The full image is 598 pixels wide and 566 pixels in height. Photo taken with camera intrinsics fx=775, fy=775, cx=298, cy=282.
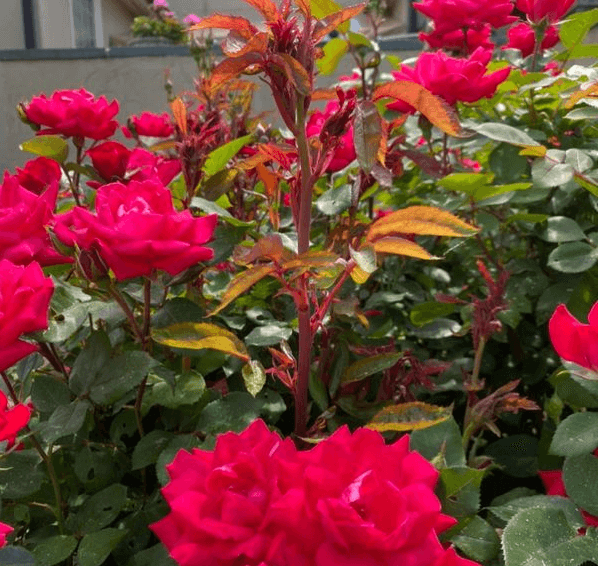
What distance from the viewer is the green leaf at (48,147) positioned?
2.98ft

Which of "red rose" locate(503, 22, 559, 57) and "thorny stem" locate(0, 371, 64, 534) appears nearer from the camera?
"thorny stem" locate(0, 371, 64, 534)

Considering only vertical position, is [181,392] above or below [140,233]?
below

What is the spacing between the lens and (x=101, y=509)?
70cm

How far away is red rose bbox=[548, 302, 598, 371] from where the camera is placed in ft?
1.83

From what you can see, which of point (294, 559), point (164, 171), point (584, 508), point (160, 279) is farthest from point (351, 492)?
point (164, 171)

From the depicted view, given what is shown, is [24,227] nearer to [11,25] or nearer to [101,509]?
[101,509]

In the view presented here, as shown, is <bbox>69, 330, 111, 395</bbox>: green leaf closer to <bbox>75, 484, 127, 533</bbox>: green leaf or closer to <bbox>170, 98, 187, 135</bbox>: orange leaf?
<bbox>75, 484, 127, 533</bbox>: green leaf

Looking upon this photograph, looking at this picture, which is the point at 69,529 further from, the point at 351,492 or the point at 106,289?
the point at 351,492

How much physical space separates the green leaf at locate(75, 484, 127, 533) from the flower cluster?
234 millimetres

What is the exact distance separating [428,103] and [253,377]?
0.89 ft

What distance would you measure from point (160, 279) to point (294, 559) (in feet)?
1.22

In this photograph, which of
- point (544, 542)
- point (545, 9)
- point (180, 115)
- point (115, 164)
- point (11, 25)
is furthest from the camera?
point (11, 25)

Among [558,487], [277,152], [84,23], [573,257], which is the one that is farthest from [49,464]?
[84,23]

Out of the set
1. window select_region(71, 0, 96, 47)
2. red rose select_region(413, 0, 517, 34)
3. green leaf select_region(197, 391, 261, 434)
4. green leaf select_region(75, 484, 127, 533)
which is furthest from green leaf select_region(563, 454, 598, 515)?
window select_region(71, 0, 96, 47)
